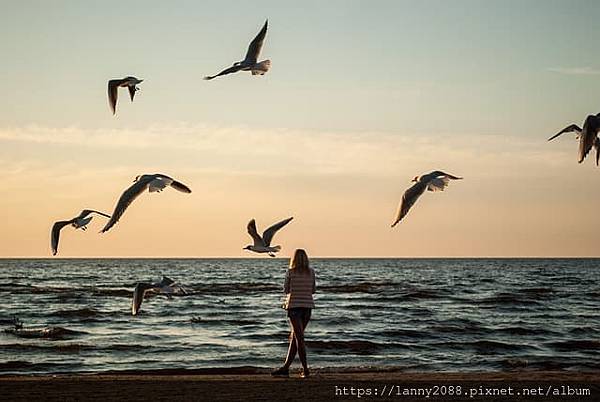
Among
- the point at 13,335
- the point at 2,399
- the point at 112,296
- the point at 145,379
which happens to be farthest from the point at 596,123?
the point at 112,296

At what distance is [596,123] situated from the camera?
11078 mm

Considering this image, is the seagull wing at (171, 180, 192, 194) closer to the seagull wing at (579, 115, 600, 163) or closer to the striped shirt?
the striped shirt

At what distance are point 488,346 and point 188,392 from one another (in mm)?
11925

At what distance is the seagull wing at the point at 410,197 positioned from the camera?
11477 mm

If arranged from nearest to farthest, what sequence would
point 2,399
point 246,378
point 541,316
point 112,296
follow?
point 2,399 → point 246,378 → point 541,316 → point 112,296

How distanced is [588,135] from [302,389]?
469 cm

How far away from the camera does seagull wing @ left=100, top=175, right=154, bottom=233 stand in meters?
11.9

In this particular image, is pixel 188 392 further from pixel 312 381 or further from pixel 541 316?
pixel 541 316

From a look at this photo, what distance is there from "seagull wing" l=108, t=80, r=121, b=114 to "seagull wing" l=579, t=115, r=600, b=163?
7.01 metres

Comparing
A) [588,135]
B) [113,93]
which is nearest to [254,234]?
[113,93]

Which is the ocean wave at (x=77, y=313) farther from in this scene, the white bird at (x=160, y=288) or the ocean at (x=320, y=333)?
the white bird at (x=160, y=288)

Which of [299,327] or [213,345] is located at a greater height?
[299,327]

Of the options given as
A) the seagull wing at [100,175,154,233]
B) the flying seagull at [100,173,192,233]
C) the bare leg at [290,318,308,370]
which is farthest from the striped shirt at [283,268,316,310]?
the seagull wing at [100,175,154,233]

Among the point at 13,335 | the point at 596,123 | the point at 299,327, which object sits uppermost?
the point at 596,123
